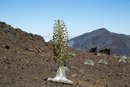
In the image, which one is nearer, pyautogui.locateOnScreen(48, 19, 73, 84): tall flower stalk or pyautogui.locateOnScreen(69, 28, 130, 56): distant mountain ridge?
pyautogui.locateOnScreen(48, 19, 73, 84): tall flower stalk

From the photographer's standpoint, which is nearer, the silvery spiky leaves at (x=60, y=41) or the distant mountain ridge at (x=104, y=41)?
the silvery spiky leaves at (x=60, y=41)

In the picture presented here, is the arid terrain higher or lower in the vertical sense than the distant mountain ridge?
lower

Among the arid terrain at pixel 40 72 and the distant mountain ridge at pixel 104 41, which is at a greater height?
the distant mountain ridge at pixel 104 41

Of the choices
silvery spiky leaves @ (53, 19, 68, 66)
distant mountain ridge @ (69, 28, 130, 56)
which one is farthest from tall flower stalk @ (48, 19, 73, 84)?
distant mountain ridge @ (69, 28, 130, 56)

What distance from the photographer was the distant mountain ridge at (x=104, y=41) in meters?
132

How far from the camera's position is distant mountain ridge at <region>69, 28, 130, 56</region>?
132 m

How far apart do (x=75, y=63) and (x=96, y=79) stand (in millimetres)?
5506

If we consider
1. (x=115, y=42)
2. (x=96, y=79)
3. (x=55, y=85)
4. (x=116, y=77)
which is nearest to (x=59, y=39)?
(x=55, y=85)

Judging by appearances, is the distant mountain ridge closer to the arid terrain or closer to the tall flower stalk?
the arid terrain

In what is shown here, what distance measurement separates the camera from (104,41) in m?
142

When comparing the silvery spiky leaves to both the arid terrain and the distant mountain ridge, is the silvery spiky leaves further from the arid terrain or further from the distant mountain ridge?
the distant mountain ridge

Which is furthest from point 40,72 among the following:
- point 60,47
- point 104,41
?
point 104,41

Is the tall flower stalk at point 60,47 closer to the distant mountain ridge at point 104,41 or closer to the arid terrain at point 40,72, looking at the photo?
the arid terrain at point 40,72

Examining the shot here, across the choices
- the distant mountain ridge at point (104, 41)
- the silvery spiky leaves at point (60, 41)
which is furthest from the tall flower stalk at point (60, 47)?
the distant mountain ridge at point (104, 41)
